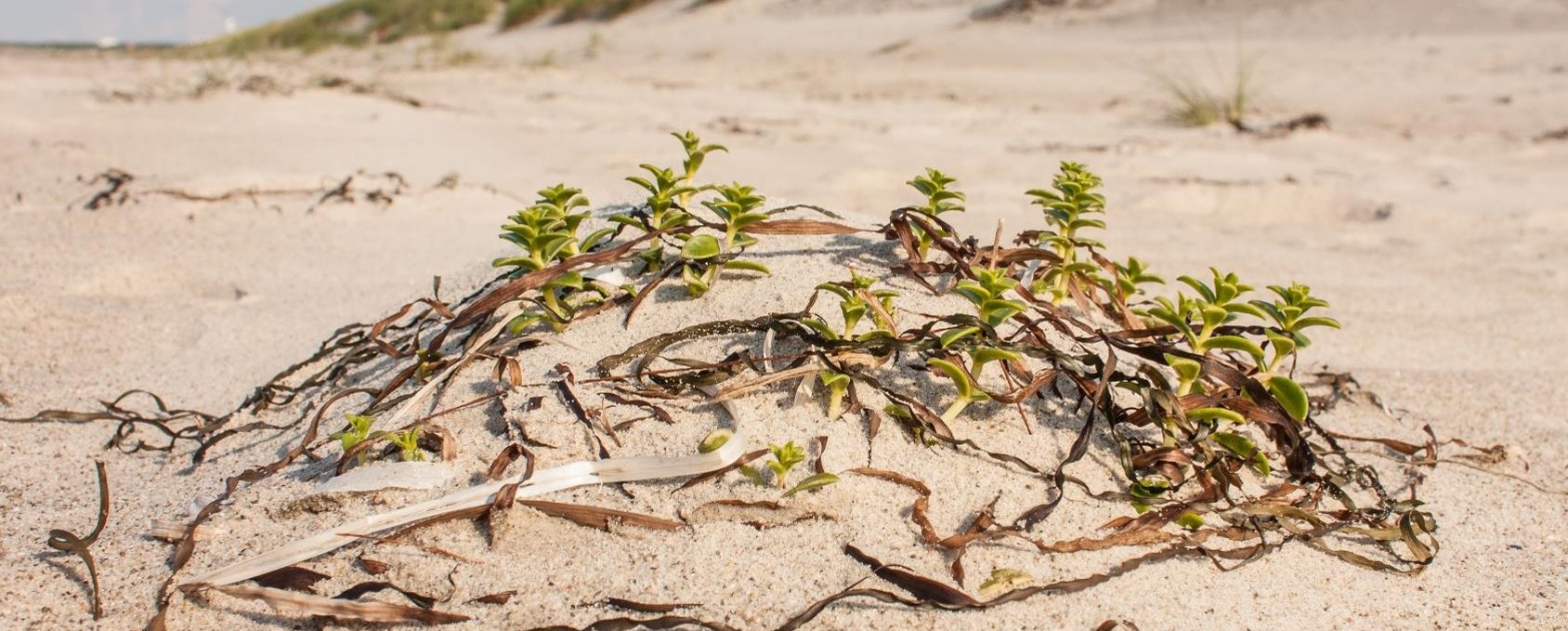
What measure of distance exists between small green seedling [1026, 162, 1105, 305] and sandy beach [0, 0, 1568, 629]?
335 millimetres

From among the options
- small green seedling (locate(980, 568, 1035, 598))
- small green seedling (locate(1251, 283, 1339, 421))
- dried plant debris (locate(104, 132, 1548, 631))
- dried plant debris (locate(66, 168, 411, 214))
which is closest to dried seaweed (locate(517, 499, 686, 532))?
dried plant debris (locate(104, 132, 1548, 631))

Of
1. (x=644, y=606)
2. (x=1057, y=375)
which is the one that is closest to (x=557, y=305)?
(x=644, y=606)

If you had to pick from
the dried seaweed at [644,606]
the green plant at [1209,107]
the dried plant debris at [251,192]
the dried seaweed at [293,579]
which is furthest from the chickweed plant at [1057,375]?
the green plant at [1209,107]

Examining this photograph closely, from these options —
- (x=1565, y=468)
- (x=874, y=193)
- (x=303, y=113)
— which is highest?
(x=303, y=113)

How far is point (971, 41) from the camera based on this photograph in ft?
42.5

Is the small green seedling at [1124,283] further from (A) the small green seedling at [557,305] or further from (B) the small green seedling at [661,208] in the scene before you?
(A) the small green seedling at [557,305]

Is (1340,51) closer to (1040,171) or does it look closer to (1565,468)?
(1040,171)

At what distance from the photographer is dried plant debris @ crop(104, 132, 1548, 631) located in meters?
1.56

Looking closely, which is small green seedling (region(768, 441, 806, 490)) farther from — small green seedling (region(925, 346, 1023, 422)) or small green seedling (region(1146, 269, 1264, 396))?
small green seedling (region(1146, 269, 1264, 396))

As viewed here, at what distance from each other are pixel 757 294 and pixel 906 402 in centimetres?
47

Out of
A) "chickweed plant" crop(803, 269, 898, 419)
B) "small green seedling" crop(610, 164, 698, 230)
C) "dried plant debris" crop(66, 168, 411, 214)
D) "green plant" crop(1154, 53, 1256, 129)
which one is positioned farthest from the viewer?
→ "green plant" crop(1154, 53, 1256, 129)

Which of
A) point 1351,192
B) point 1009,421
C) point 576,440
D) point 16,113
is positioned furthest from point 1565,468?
point 16,113

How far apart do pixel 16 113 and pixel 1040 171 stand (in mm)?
6345

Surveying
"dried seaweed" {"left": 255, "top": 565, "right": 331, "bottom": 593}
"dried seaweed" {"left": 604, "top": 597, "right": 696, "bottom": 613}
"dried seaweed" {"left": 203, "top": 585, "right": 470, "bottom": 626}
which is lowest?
"dried seaweed" {"left": 604, "top": 597, "right": 696, "bottom": 613}
